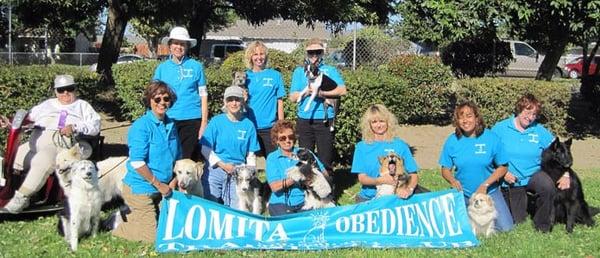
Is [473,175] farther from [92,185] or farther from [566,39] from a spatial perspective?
[566,39]

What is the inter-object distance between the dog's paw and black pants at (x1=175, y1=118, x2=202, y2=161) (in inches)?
51.4

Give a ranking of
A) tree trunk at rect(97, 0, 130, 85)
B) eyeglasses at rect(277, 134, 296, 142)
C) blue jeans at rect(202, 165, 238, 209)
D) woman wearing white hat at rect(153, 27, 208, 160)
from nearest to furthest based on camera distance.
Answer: eyeglasses at rect(277, 134, 296, 142) → blue jeans at rect(202, 165, 238, 209) → woman wearing white hat at rect(153, 27, 208, 160) → tree trunk at rect(97, 0, 130, 85)

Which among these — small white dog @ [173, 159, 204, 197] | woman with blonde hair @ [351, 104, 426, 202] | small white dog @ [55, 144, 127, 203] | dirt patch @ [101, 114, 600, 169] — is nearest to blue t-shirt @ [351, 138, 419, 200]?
woman with blonde hair @ [351, 104, 426, 202]

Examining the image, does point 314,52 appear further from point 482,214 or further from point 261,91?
point 482,214

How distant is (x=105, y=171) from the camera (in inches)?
252

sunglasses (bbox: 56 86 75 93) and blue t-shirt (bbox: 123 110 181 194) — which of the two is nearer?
blue t-shirt (bbox: 123 110 181 194)

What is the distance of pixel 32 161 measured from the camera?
20.1ft

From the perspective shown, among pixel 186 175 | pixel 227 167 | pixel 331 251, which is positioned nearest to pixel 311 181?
pixel 331 251

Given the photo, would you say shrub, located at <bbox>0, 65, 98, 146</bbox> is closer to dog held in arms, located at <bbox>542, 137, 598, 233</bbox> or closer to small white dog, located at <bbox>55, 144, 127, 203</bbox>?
small white dog, located at <bbox>55, 144, 127, 203</bbox>

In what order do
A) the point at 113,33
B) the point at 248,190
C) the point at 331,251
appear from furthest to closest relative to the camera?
the point at 113,33 < the point at 248,190 < the point at 331,251

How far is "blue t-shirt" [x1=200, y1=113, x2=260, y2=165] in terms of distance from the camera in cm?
630

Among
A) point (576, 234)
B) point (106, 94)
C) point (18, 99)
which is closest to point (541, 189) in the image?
point (576, 234)

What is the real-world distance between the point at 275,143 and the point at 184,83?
1.14 meters

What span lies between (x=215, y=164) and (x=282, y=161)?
703mm
